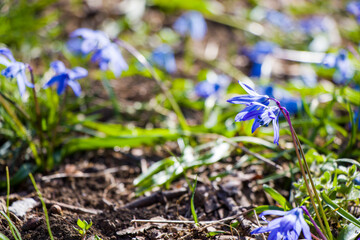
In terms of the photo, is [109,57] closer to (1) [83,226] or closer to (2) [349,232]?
(1) [83,226]

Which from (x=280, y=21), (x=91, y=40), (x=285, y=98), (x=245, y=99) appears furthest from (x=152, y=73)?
(x=280, y=21)

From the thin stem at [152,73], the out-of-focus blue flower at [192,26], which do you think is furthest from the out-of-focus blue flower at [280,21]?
the thin stem at [152,73]

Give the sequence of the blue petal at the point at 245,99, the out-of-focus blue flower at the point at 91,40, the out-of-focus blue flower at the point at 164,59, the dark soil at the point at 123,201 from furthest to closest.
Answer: the out-of-focus blue flower at the point at 164,59
the out-of-focus blue flower at the point at 91,40
the dark soil at the point at 123,201
the blue petal at the point at 245,99

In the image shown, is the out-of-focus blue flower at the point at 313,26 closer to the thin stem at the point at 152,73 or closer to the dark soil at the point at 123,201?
the thin stem at the point at 152,73

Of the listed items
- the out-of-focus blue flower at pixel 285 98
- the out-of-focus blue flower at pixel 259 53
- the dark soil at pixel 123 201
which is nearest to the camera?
the dark soil at pixel 123 201

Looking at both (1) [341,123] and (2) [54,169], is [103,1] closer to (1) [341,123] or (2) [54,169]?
(2) [54,169]
